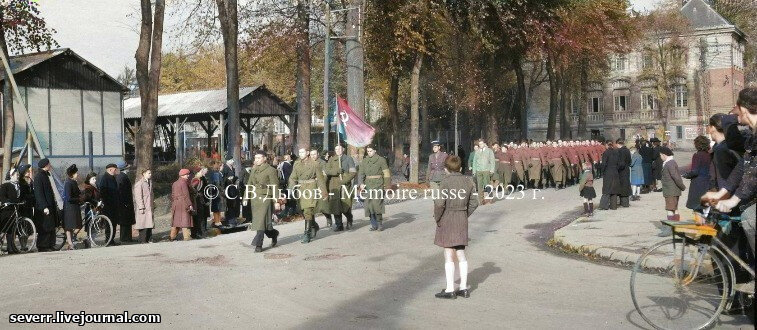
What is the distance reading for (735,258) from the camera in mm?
7258

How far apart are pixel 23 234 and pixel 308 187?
5412mm

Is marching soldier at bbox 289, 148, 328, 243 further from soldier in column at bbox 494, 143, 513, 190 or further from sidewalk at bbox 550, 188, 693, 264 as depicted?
soldier in column at bbox 494, 143, 513, 190

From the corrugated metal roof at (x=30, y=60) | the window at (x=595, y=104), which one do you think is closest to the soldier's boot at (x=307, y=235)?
the corrugated metal roof at (x=30, y=60)

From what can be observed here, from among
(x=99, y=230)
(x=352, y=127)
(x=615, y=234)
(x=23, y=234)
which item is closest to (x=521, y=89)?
(x=352, y=127)

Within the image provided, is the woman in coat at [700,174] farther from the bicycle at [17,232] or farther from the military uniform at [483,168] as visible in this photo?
the military uniform at [483,168]

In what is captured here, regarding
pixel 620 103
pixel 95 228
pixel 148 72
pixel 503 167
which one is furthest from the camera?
pixel 620 103

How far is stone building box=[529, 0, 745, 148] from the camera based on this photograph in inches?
2896

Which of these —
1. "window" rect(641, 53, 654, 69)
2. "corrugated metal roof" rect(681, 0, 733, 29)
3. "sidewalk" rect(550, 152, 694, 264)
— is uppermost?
"corrugated metal roof" rect(681, 0, 733, 29)

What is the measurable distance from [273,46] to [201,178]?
14.4 m

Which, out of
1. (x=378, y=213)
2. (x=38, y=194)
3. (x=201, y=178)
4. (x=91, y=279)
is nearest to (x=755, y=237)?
(x=91, y=279)

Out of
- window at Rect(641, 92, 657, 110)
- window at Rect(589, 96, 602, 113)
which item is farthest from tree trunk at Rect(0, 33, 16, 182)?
window at Rect(589, 96, 602, 113)

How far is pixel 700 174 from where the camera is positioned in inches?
484

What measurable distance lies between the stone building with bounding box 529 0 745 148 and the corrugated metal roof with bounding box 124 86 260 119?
1547 inches

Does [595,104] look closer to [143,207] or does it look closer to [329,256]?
[143,207]
